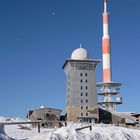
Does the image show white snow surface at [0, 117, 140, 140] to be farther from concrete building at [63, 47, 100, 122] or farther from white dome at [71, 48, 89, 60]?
white dome at [71, 48, 89, 60]

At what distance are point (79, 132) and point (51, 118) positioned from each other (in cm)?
3799

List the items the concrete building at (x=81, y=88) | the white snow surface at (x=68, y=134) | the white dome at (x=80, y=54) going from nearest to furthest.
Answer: the white snow surface at (x=68, y=134) < the concrete building at (x=81, y=88) < the white dome at (x=80, y=54)

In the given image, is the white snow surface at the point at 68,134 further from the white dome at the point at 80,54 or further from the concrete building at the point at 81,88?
the white dome at the point at 80,54

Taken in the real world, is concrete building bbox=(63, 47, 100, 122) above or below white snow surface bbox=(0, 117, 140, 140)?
above

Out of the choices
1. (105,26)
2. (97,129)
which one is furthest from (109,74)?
(97,129)

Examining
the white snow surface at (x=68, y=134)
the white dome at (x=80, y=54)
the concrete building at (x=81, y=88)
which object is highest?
the white dome at (x=80, y=54)

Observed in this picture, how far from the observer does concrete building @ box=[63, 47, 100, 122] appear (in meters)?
101

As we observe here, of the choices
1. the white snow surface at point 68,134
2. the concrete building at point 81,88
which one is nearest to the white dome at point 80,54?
the concrete building at point 81,88

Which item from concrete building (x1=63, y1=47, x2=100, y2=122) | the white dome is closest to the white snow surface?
concrete building (x1=63, y1=47, x2=100, y2=122)

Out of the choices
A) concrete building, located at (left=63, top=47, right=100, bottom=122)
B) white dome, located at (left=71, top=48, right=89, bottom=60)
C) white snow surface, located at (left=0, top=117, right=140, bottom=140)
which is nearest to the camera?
white snow surface, located at (left=0, top=117, right=140, bottom=140)

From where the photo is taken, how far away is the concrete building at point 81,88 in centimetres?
10106

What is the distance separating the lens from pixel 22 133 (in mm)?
54469

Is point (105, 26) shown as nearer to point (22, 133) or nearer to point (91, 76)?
point (91, 76)

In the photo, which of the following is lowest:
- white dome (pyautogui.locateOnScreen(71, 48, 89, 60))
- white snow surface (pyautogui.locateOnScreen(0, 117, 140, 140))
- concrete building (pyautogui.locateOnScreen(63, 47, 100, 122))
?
white snow surface (pyautogui.locateOnScreen(0, 117, 140, 140))
